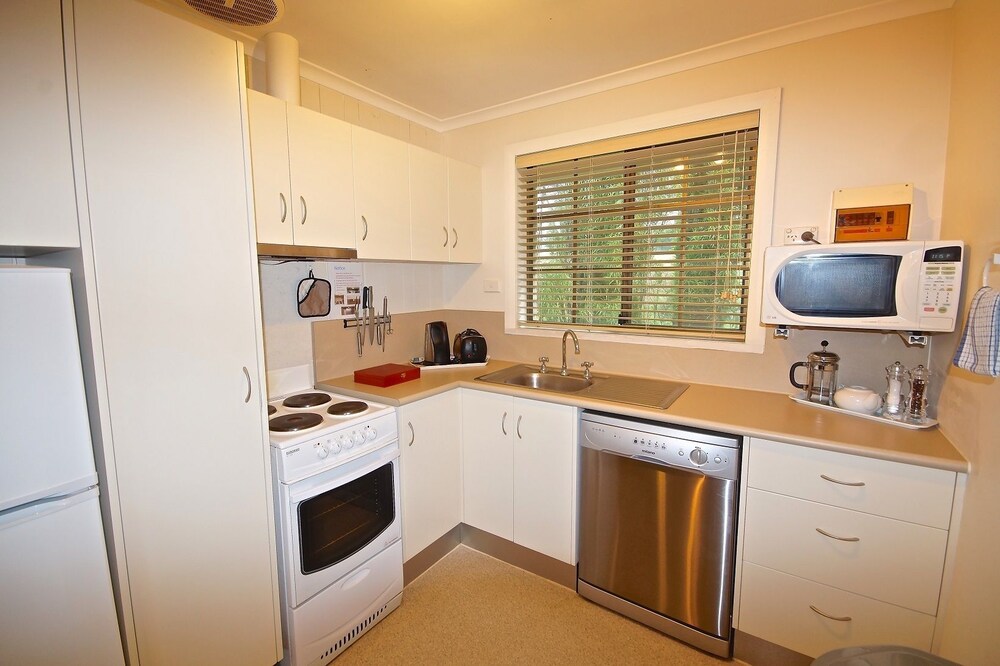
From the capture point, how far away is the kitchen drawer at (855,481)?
4.42 feet

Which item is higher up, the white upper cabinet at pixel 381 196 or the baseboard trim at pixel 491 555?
the white upper cabinet at pixel 381 196

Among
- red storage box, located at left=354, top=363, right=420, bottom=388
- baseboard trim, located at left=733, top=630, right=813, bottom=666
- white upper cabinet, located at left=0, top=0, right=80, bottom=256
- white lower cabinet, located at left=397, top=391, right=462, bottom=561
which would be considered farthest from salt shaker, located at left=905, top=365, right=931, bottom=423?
white upper cabinet, located at left=0, top=0, right=80, bottom=256

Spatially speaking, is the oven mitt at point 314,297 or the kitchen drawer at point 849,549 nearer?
the kitchen drawer at point 849,549

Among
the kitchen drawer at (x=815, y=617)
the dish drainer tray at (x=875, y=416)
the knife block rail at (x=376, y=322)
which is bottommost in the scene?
the kitchen drawer at (x=815, y=617)

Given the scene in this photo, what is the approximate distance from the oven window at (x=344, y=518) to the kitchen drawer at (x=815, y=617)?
1.50m

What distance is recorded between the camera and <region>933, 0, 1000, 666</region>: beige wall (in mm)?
1152

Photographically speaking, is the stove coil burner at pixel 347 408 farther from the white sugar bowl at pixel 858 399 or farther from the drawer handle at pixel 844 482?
the white sugar bowl at pixel 858 399

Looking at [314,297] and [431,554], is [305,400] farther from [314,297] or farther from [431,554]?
[431,554]

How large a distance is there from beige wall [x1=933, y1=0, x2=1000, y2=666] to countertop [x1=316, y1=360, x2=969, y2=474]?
0.36 feet

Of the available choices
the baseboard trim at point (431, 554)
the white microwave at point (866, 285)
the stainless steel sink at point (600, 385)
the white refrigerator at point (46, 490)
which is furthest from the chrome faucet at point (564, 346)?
the white refrigerator at point (46, 490)

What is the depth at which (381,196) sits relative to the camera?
2230 mm

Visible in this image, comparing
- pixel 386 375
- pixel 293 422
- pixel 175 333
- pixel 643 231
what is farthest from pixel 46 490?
pixel 643 231

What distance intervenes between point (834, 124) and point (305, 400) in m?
2.67

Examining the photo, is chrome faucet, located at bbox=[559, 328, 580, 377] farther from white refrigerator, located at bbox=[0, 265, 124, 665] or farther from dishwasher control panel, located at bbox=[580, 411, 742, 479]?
white refrigerator, located at bbox=[0, 265, 124, 665]
